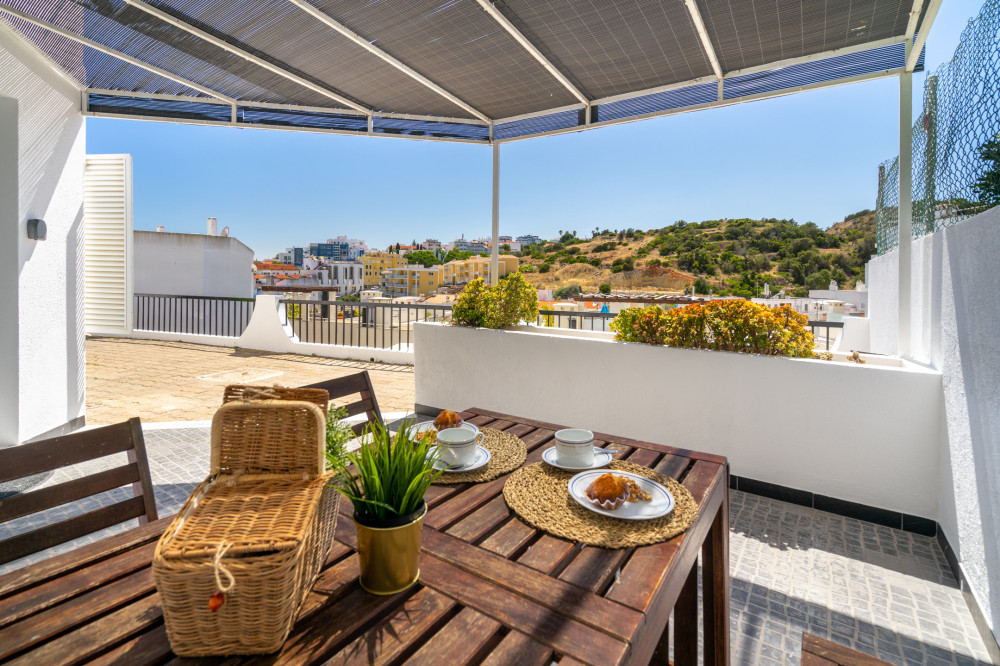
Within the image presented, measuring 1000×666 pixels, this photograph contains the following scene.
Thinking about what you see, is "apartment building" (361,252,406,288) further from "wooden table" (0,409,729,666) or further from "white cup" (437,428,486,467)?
"wooden table" (0,409,729,666)

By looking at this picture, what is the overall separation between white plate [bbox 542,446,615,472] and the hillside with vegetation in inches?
1111

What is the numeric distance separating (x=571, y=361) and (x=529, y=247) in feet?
125

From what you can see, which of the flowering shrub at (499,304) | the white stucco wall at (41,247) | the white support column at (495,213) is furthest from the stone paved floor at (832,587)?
the white support column at (495,213)

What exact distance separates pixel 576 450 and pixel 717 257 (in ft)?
108

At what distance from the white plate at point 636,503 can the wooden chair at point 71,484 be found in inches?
46.2

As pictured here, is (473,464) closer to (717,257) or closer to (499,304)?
(499,304)

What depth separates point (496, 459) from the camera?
5.14 feet

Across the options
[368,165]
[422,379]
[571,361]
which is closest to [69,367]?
[422,379]

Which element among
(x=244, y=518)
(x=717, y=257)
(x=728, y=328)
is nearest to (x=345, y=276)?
(x=717, y=257)

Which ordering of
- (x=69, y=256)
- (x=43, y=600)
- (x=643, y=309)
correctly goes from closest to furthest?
(x=43, y=600)
(x=643, y=309)
(x=69, y=256)

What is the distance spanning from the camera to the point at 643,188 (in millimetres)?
53562

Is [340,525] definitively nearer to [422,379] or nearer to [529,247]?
[422,379]

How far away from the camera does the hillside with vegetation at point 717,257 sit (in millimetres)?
27703

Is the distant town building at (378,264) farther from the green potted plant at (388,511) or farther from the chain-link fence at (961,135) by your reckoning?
the green potted plant at (388,511)
